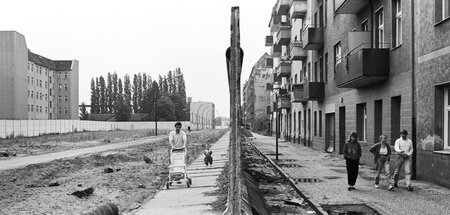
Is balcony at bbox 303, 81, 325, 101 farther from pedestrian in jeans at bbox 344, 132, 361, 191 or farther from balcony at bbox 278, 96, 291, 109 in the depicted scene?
pedestrian in jeans at bbox 344, 132, 361, 191

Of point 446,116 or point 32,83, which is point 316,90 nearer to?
point 446,116

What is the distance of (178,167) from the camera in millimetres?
11531

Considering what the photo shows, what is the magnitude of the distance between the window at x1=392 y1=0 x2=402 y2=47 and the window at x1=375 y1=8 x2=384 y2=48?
136cm

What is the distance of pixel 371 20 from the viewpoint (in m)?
19.0

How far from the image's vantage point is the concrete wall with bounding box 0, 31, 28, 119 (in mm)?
72875

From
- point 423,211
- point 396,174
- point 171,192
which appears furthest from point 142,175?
point 423,211

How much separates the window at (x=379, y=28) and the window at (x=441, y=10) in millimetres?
4948

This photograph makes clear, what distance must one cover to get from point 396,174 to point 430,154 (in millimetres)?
1546

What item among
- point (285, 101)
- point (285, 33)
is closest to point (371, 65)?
point (285, 101)

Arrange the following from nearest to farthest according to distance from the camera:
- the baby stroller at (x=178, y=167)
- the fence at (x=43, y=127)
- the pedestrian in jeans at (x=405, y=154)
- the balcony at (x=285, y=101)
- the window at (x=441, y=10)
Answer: the baby stroller at (x=178, y=167) → the pedestrian in jeans at (x=405, y=154) → the window at (x=441, y=10) → the balcony at (x=285, y=101) → the fence at (x=43, y=127)

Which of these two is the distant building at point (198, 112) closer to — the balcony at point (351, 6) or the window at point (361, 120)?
the window at point (361, 120)

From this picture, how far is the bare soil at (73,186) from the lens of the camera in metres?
9.34

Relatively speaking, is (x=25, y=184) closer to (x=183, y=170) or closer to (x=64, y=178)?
(x=64, y=178)

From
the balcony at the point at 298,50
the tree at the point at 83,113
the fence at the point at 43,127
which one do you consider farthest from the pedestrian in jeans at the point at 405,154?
the tree at the point at 83,113
